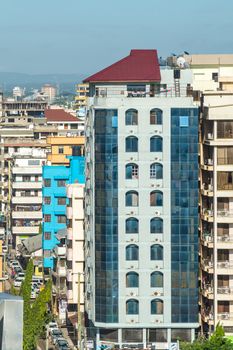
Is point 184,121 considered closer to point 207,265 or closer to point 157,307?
point 207,265

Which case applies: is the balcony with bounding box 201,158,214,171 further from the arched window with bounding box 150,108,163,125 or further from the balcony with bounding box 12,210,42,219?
the balcony with bounding box 12,210,42,219

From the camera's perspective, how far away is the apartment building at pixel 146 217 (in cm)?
4116

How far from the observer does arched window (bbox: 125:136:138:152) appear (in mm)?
41219

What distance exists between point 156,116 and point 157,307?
6.22 m

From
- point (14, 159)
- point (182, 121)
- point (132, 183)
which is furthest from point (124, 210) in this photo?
point (14, 159)

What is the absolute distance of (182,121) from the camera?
135 ft

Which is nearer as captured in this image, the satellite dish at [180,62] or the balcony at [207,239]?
the balcony at [207,239]

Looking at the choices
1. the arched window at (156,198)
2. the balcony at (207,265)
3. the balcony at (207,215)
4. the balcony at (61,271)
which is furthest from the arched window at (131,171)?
the balcony at (61,271)

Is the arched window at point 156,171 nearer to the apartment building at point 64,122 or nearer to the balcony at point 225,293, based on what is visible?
the balcony at point 225,293

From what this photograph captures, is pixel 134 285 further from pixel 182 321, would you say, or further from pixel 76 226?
pixel 76 226

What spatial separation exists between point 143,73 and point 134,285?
773 centimetres

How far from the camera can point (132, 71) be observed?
45.1 m

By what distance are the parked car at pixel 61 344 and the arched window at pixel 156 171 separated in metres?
9.98

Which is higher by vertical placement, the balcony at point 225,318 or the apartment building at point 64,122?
the apartment building at point 64,122
